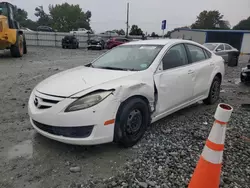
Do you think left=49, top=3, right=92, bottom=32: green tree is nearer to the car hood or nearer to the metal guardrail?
the metal guardrail

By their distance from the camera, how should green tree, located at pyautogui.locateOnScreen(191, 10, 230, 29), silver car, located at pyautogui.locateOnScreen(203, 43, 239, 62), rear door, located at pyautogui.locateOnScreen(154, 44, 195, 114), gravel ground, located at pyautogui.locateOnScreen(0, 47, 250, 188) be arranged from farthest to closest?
green tree, located at pyautogui.locateOnScreen(191, 10, 230, 29), silver car, located at pyautogui.locateOnScreen(203, 43, 239, 62), rear door, located at pyautogui.locateOnScreen(154, 44, 195, 114), gravel ground, located at pyautogui.locateOnScreen(0, 47, 250, 188)

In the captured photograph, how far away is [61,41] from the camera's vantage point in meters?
26.0

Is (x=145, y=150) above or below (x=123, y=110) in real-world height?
below

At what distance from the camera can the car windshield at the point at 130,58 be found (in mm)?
3496

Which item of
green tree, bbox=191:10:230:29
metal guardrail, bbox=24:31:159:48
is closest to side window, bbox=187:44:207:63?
metal guardrail, bbox=24:31:159:48

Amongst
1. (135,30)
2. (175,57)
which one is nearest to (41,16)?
(135,30)

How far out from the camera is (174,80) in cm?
362

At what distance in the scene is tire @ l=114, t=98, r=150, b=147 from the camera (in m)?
2.82

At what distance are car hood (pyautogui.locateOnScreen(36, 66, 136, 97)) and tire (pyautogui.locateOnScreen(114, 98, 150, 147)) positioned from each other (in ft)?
1.44

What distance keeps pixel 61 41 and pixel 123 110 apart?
25.1m

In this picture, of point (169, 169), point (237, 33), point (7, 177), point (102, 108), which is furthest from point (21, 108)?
Result: point (237, 33)

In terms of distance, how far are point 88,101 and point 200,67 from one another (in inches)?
102

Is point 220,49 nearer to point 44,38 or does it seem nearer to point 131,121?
point 131,121

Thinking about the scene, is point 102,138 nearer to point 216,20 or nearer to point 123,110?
point 123,110
